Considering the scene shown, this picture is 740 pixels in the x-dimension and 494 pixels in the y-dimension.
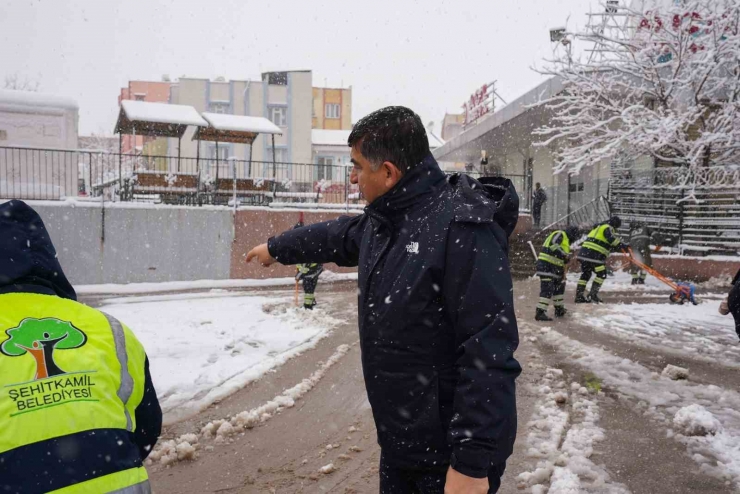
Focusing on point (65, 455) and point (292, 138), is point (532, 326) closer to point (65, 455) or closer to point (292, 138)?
point (65, 455)

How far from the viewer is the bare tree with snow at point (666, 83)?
1433cm

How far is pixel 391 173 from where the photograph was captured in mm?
2191

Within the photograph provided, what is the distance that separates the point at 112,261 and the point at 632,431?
14.0 metres

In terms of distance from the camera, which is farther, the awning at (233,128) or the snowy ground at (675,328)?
the awning at (233,128)

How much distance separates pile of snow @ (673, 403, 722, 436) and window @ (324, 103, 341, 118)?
56.4 metres

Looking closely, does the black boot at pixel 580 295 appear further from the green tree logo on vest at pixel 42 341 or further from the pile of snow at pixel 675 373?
the green tree logo on vest at pixel 42 341

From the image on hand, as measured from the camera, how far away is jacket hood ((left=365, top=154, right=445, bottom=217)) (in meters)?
2.16

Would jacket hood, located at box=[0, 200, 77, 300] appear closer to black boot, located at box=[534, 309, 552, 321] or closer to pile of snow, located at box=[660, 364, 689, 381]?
pile of snow, located at box=[660, 364, 689, 381]

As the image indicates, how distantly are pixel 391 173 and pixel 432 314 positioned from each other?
1.86 feet

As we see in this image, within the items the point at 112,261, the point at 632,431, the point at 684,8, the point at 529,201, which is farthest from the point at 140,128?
the point at 632,431

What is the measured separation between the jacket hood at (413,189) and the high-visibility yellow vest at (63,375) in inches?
41.1

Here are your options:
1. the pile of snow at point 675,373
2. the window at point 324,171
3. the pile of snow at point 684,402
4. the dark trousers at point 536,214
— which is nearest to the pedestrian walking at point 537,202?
the dark trousers at point 536,214

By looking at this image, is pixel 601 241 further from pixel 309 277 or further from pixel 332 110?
pixel 332 110

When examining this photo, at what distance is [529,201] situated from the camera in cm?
2209
